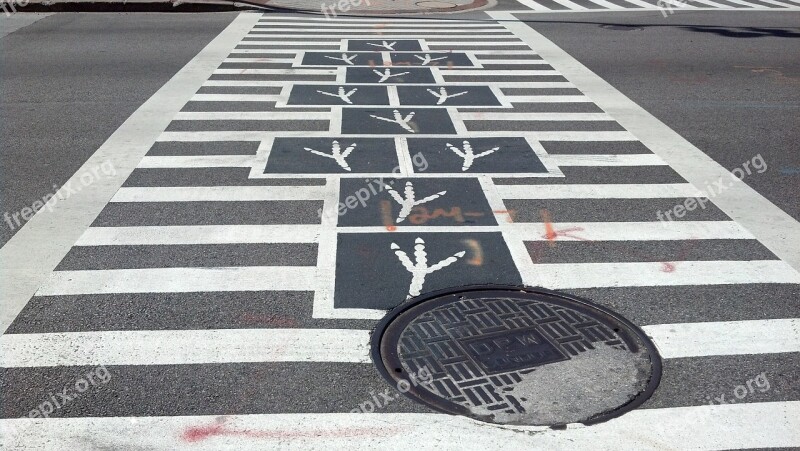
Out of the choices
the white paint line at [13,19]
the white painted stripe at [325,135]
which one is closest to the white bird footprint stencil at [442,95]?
the white painted stripe at [325,135]

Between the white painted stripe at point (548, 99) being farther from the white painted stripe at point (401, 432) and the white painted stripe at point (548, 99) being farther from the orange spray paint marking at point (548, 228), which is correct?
the white painted stripe at point (401, 432)

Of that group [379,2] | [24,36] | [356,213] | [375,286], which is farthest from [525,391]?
[379,2]

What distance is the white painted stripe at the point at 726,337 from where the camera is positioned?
5422mm

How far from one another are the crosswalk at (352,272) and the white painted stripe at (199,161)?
36 mm

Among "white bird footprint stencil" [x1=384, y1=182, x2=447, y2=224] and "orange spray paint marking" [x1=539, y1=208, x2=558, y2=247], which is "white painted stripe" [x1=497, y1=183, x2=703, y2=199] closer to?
"orange spray paint marking" [x1=539, y1=208, x2=558, y2=247]

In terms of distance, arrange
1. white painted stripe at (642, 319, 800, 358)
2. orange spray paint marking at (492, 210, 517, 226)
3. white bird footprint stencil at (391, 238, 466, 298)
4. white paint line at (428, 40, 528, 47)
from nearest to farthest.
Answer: white painted stripe at (642, 319, 800, 358) → white bird footprint stencil at (391, 238, 466, 298) → orange spray paint marking at (492, 210, 517, 226) → white paint line at (428, 40, 528, 47)

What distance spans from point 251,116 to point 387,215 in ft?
12.7

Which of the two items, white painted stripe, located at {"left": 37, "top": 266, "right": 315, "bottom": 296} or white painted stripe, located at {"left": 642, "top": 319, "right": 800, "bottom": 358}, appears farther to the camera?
white painted stripe, located at {"left": 37, "top": 266, "right": 315, "bottom": 296}

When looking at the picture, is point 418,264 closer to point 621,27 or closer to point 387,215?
point 387,215

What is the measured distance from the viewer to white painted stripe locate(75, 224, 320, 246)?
700 cm

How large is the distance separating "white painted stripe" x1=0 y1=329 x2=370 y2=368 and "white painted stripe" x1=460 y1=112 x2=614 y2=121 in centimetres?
568

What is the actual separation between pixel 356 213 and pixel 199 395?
300 centimetres

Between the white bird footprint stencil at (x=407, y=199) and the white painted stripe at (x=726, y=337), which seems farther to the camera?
the white bird footprint stencil at (x=407, y=199)

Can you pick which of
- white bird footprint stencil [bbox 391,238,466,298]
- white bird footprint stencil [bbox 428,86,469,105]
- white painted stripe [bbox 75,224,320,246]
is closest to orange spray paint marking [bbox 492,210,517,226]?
white bird footprint stencil [bbox 391,238,466,298]
